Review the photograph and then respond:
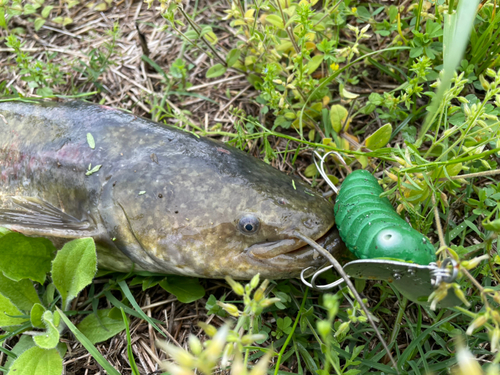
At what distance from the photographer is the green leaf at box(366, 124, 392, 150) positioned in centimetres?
234

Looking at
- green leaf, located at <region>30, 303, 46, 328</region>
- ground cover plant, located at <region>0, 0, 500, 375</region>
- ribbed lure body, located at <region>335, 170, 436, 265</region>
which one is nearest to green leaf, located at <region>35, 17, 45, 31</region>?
ground cover plant, located at <region>0, 0, 500, 375</region>

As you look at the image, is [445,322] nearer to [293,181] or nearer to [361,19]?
[293,181]

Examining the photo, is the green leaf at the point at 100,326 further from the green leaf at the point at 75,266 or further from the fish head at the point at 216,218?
the fish head at the point at 216,218

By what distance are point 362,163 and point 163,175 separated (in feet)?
3.68

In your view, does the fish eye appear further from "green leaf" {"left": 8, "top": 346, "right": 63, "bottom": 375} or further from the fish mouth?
"green leaf" {"left": 8, "top": 346, "right": 63, "bottom": 375}

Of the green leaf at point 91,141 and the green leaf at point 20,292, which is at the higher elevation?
the green leaf at point 91,141

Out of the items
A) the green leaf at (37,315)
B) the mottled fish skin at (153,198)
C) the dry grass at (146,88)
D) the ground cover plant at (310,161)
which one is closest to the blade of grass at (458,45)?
the ground cover plant at (310,161)

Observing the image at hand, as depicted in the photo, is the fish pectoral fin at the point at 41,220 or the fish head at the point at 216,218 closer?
the fish head at the point at 216,218

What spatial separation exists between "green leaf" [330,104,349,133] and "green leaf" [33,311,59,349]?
192 cm

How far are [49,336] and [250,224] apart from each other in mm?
1127

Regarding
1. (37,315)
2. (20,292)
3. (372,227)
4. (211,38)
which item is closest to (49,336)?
(37,315)

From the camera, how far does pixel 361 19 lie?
9.59 feet

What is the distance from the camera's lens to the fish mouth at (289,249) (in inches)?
79.4

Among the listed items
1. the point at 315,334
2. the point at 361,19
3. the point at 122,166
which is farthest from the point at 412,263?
the point at 361,19
